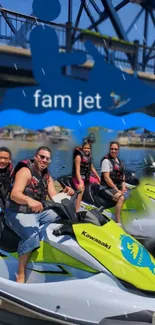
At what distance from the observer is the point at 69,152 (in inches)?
236

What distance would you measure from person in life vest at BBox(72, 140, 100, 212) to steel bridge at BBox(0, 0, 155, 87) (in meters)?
1.11

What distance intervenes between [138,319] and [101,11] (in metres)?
4.77

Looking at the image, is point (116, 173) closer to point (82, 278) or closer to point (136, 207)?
point (136, 207)

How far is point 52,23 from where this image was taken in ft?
18.1

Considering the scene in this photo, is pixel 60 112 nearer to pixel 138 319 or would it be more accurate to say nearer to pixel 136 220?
pixel 136 220

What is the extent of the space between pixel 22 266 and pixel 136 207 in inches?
86.0

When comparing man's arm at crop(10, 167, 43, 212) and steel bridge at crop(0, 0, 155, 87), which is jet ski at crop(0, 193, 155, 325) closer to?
man's arm at crop(10, 167, 43, 212)

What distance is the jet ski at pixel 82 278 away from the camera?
7.97 ft

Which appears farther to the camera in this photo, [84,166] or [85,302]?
[84,166]
